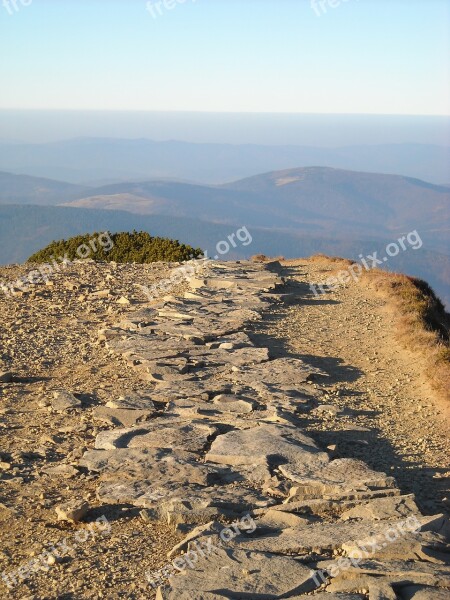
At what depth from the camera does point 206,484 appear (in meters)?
7.12

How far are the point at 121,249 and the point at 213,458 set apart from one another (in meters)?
16.9

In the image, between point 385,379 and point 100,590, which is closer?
point 100,590

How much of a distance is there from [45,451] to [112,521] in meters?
1.77

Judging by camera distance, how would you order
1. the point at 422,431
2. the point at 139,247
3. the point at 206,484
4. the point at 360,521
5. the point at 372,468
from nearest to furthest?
the point at 360,521, the point at 206,484, the point at 372,468, the point at 422,431, the point at 139,247

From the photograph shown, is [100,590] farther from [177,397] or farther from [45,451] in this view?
[177,397]

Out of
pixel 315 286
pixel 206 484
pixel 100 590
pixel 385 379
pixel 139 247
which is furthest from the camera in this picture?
pixel 139 247

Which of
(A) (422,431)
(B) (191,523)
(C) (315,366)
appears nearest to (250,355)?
Answer: (C) (315,366)

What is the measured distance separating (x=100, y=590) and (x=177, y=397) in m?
4.40

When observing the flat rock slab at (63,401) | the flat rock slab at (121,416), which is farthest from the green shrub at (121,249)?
the flat rock slab at (121,416)

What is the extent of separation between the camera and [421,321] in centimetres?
1437

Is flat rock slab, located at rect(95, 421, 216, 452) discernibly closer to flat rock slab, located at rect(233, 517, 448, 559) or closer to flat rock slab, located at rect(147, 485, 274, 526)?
flat rock slab, located at rect(147, 485, 274, 526)
